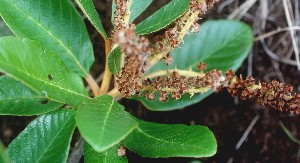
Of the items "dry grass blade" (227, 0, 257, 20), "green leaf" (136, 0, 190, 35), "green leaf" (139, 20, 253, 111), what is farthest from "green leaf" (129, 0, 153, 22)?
"dry grass blade" (227, 0, 257, 20)

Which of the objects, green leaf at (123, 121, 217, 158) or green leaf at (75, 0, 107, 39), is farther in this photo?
green leaf at (75, 0, 107, 39)

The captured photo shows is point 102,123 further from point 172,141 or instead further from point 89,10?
point 89,10

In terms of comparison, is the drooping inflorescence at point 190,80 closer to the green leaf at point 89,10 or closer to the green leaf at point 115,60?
the green leaf at point 115,60

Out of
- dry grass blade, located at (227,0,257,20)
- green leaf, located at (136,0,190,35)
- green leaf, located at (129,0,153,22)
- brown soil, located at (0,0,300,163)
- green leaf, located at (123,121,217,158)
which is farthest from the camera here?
dry grass blade, located at (227,0,257,20)

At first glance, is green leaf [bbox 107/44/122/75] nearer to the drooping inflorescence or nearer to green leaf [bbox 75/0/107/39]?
the drooping inflorescence

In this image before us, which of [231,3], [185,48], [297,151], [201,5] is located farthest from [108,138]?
[231,3]

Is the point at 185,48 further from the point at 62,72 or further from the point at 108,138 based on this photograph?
the point at 108,138

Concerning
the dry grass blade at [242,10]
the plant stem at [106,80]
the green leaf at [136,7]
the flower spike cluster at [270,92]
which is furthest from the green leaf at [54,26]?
the dry grass blade at [242,10]

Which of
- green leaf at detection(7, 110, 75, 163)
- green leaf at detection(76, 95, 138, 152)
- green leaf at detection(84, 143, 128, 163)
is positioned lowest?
green leaf at detection(84, 143, 128, 163)
